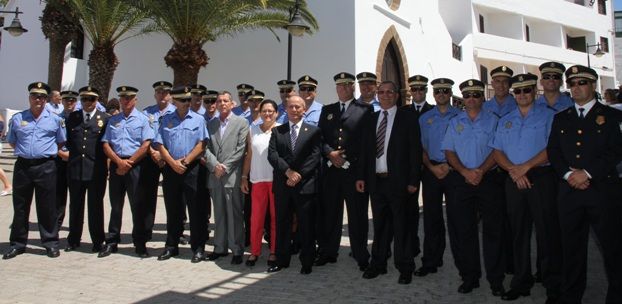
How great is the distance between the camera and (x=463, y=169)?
466 cm

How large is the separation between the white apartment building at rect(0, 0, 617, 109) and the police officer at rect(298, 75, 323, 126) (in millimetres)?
8779

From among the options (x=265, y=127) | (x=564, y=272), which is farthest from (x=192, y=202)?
(x=564, y=272)

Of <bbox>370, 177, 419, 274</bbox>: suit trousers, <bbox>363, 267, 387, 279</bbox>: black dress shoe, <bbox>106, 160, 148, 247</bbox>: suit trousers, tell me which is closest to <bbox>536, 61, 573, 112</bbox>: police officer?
<bbox>370, 177, 419, 274</bbox>: suit trousers

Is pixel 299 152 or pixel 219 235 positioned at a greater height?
pixel 299 152

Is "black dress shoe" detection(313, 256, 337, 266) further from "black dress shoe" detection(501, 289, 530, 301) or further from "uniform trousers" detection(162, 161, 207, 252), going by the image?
"black dress shoe" detection(501, 289, 530, 301)

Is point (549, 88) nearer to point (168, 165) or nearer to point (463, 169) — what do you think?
point (463, 169)

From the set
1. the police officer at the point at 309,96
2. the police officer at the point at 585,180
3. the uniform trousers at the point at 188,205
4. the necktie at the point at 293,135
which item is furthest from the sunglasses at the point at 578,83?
the uniform trousers at the point at 188,205

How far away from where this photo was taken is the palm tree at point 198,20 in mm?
12289

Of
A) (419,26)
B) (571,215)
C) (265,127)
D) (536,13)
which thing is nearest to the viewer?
(571,215)

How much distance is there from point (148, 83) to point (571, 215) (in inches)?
627

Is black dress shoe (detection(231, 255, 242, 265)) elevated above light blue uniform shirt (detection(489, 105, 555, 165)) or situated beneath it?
situated beneath

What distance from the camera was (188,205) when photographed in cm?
596

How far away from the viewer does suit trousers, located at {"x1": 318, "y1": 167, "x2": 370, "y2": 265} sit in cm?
537

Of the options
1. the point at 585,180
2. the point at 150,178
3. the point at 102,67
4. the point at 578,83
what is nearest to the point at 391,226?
the point at 585,180
